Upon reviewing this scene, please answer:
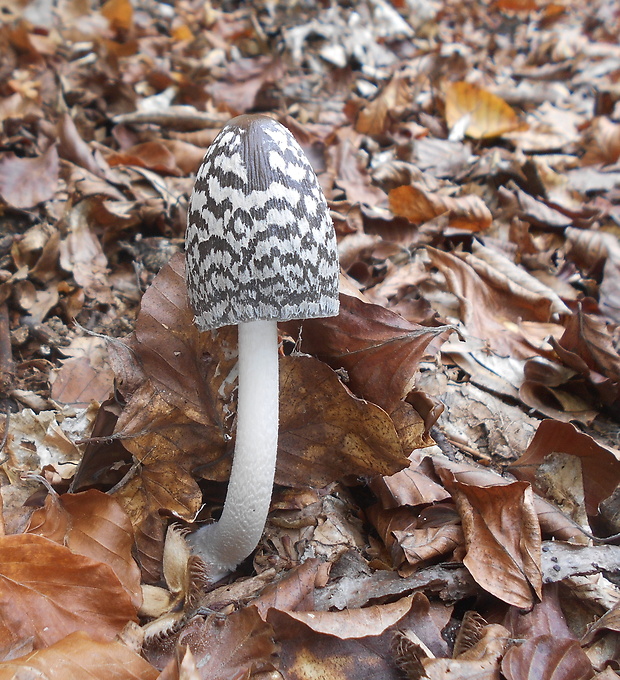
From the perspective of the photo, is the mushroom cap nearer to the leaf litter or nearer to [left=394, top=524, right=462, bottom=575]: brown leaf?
the leaf litter

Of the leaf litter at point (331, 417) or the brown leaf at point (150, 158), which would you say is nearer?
the leaf litter at point (331, 417)

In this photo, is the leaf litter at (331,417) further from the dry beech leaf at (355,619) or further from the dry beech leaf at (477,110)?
the dry beech leaf at (477,110)

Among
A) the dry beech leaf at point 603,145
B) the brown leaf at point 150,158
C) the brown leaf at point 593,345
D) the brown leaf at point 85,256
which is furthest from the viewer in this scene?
the dry beech leaf at point 603,145

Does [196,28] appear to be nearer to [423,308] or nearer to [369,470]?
[423,308]

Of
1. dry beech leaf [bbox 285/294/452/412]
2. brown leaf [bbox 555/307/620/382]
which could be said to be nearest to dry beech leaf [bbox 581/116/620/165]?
brown leaf [bbox 555/307/620/382]

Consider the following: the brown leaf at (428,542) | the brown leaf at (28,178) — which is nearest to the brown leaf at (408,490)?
the brown leaf at (428,542)

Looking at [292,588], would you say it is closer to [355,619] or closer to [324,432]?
[355,619]
